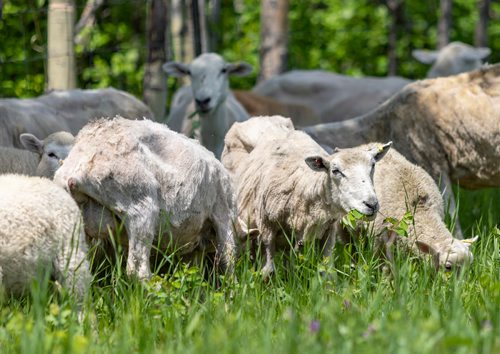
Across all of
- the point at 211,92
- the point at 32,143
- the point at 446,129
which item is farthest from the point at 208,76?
the point at 32,143

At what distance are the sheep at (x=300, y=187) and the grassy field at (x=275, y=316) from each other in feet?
0.94

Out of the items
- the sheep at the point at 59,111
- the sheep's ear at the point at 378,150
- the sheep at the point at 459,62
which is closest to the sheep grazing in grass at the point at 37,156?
the sheep at the point at 59,111

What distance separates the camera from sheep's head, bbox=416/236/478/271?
607cm

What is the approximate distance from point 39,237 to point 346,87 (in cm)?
1003

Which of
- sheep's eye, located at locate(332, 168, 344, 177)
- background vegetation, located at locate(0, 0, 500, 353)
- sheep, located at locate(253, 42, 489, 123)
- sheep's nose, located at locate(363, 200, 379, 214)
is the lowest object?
sheep, located at locate(253, 42, 489, 123)

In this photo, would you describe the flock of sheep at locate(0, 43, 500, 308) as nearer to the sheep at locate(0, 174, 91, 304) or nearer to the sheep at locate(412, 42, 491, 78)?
the sheep at locate(0, 174, 91, 304)

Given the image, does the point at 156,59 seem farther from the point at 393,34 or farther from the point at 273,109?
the point at 393,34

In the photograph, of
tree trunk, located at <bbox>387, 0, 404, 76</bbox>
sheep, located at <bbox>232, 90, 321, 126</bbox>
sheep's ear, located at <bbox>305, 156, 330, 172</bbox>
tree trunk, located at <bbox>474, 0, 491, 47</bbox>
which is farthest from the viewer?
tree trunk, located at <bbox>387, 0, 404, 76</bbox>

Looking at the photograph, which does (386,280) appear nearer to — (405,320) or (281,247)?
(281,247)

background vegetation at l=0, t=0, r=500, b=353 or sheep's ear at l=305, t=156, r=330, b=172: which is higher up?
sheep's ear at l=305, t=156, r=330, b=172

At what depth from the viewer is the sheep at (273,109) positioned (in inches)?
482

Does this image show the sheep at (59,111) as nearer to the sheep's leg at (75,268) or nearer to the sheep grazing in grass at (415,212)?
the sheep grazing in grass at (415,212)

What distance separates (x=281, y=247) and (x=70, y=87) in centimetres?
443

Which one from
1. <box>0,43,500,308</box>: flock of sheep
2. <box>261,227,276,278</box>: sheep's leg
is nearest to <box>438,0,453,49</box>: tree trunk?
<box>0,43,500,308</box>: flock of sheep
